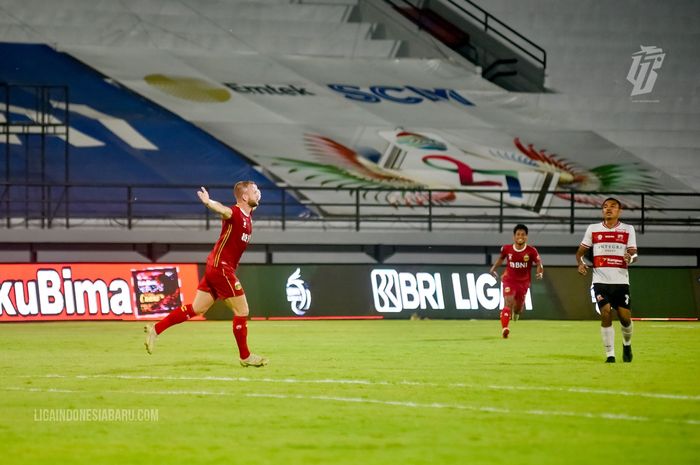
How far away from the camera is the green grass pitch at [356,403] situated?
7.41 metres

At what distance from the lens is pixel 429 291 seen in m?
26.8

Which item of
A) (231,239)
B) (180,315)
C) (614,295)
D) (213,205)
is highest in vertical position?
(213,205)

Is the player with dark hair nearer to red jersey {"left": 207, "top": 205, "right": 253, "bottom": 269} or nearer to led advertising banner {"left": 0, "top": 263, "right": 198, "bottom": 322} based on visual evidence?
red jersey {"left": 207, "top": 205, "right": 253, "bottom": 269}

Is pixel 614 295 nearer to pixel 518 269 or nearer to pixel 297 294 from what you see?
pixel 518 269

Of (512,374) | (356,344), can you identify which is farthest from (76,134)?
(512,374)

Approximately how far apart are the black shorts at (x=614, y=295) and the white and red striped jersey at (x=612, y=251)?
63 mm

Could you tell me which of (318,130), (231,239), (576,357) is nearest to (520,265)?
(576,357)

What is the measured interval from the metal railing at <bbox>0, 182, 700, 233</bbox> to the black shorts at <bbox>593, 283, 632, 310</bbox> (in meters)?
15.8

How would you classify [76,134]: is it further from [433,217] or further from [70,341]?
[70,341]

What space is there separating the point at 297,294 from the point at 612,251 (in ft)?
44.1

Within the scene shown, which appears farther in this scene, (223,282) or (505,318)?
(505,318)

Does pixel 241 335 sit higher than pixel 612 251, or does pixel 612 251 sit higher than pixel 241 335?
pixel 612 251

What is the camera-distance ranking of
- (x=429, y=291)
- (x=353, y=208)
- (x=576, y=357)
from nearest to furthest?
(x=576, y=357), (x=429, y=291), (x=353, y=208)

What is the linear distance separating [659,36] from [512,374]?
1005 inches
